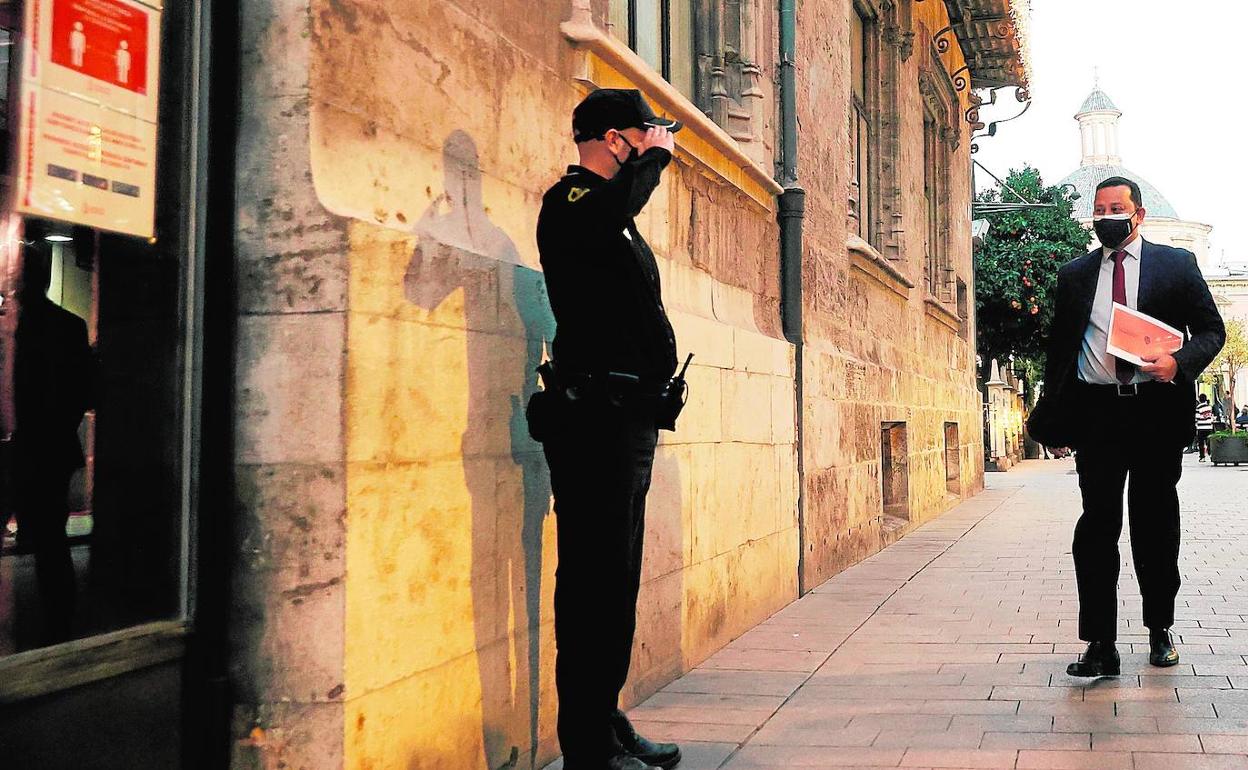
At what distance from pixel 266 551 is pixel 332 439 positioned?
0.92ft

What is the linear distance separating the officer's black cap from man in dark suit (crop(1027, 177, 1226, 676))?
232cm

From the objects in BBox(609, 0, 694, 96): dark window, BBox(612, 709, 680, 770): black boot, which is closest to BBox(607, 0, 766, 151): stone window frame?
BBox(609, 0, 694, 96): dark window

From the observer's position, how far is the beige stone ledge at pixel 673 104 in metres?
4.65

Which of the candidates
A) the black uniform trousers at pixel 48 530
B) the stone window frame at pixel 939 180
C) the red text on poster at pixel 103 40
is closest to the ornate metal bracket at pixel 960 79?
the stone window frame at pixel 939 180

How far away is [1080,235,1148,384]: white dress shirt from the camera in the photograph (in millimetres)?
5195

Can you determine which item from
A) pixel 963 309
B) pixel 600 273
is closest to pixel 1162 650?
pixel 600 273

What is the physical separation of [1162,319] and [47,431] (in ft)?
13.6

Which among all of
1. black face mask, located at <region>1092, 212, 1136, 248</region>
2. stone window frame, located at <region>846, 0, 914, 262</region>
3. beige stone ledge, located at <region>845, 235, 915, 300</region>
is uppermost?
stone window frame, located at <region>846, 0, 914, 262</region>

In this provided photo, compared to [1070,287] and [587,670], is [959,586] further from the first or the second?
[587,670]

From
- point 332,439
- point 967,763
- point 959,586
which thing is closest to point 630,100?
point 332,439

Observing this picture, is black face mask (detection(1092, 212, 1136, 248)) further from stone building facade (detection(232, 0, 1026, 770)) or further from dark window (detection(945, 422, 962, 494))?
dark window (detection(945, 422, 962, 494))

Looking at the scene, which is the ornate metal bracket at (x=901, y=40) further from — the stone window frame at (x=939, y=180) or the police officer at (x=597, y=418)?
the police officer at (x=597, y=418)

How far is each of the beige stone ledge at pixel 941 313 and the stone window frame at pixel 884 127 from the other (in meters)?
1.80

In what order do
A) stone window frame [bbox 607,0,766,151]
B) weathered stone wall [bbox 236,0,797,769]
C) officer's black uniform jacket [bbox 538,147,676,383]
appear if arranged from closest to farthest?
weathered stone wall [bbox 236,0,797,769] → officer's black uniform jacket [bbox 538,147,676,383] → stone window frame [bbox 607,0,766,151]
